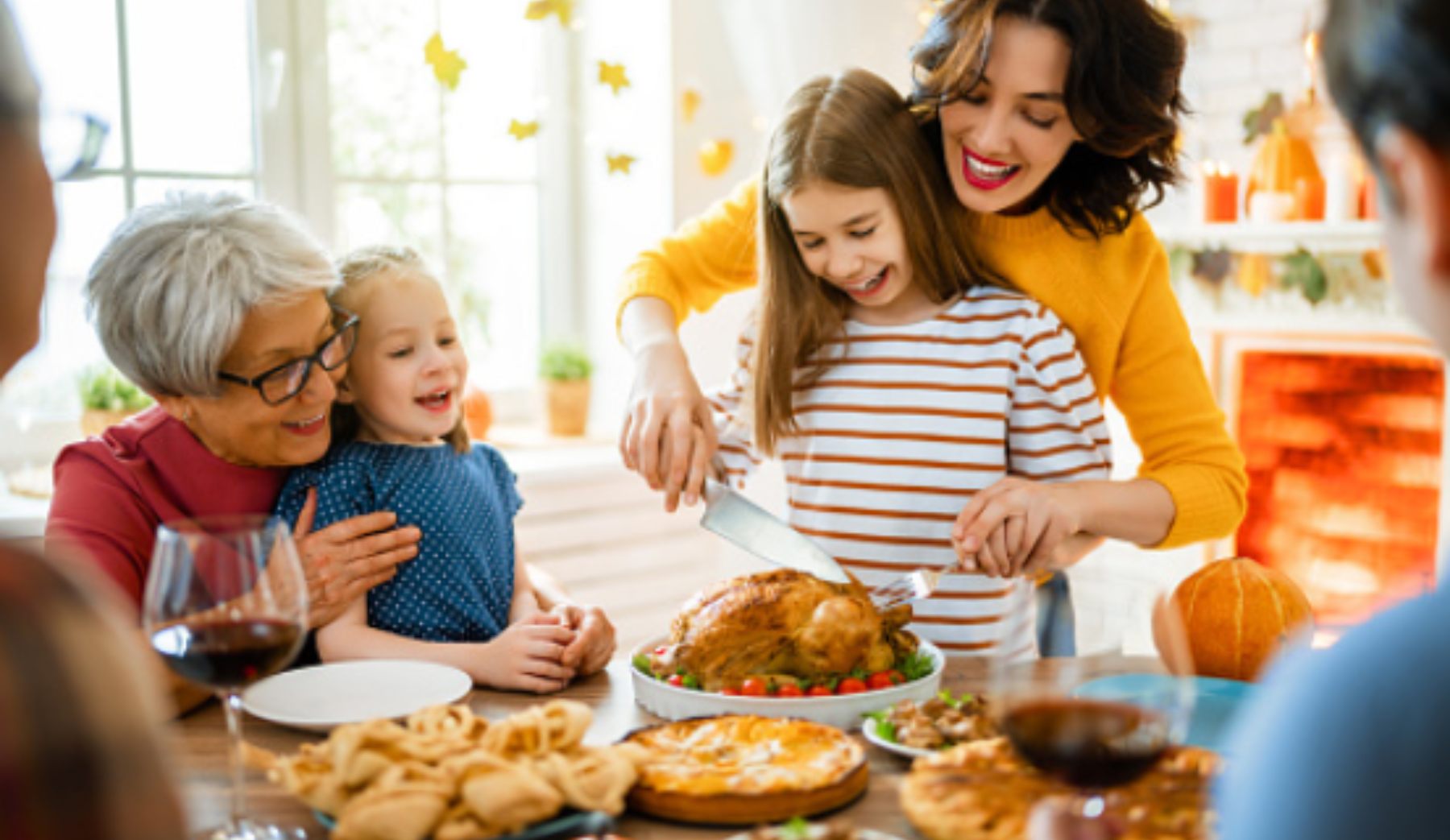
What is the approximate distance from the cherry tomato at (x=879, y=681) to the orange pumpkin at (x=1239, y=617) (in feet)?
1.11

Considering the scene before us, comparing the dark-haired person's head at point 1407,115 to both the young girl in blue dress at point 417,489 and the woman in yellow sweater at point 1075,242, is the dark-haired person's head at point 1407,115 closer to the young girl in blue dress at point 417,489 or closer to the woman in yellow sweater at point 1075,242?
the woman in yellow sweater at point 1075,242

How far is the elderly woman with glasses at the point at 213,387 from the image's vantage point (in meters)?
1.48

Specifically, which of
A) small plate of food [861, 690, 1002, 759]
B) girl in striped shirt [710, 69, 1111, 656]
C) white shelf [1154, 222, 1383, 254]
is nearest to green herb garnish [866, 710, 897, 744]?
small plate of food [861, 690, 1002, 759]

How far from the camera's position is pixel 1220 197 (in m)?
4.15

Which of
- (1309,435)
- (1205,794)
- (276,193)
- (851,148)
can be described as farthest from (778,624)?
(1309,435)

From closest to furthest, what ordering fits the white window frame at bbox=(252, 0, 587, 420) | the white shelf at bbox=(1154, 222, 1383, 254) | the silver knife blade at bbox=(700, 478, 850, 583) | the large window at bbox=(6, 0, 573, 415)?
1. the silver knife blade at bbox=(700, 478, 850, 583)
2. the large window at bbox=(6, 0, 573, 415)
3. the white window frame at bbox=(252, 0, 587, 420)
4. the white shelf at bbox=(1154, 222, 1383, 254)

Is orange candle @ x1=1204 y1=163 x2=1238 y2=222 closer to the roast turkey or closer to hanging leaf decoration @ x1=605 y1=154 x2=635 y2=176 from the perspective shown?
hanging leaf decoration @ x1=605 y1=154 x2=635 y2=176

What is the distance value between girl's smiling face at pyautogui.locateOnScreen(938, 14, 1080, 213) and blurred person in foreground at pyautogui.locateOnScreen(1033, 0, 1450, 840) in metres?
1.02

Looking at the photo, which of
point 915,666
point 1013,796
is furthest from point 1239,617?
point 1013,796

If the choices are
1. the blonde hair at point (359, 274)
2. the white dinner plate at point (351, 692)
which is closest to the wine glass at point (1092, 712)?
the white dinner plate at point (351, 692)

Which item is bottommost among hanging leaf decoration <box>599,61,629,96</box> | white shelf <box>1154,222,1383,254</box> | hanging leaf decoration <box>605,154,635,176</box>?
white shelf <box>1154,222,1383,254</box>

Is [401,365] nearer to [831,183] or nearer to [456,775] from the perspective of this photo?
[831,183]

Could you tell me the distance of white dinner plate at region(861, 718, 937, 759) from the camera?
1142 millimetres

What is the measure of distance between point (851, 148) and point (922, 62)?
0.53 ft
